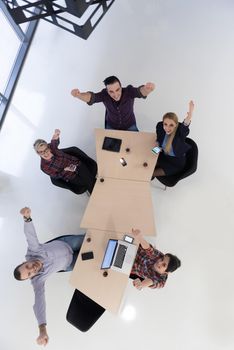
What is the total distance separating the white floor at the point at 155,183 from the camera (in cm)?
339

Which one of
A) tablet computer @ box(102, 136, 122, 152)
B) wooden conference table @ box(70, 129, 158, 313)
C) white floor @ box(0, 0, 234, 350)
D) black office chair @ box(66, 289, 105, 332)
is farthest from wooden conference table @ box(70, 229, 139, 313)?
tablet computer @ box(102, 136, 122, 152)

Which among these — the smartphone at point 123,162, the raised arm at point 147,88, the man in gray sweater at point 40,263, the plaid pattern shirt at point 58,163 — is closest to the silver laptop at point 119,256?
the man in gray sweater at point 40,263

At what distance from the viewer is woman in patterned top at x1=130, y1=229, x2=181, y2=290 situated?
2727 millimetres

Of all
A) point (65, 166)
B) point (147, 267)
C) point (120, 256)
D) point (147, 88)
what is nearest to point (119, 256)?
point (120, 256)

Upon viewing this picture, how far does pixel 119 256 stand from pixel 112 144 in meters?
1.15

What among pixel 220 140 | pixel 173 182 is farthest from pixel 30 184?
pixel 220 140

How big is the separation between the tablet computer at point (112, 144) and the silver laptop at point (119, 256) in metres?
0.97

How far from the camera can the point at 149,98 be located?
414cm

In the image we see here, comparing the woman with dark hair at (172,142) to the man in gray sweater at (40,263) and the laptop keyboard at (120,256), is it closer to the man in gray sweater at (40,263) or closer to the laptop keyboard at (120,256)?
the laptop keyboard at (120,256)

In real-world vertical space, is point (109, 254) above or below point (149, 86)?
below

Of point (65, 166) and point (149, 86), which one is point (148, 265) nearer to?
point (65, 166)

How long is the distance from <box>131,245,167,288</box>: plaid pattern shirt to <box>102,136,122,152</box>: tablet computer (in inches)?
40.6

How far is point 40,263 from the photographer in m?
2.64

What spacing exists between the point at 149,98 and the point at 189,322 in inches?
109
